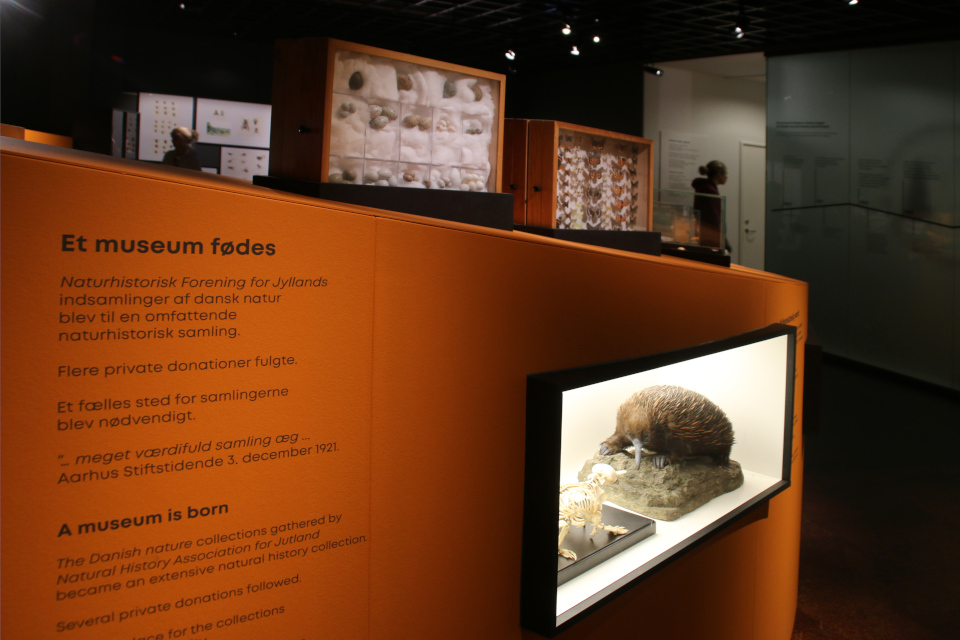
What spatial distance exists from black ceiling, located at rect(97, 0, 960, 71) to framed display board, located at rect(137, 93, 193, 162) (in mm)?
849

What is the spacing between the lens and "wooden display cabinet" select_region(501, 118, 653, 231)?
8.58 ft

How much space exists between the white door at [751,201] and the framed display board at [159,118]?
7150 millimetres

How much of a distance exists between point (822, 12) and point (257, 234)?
23.9ft

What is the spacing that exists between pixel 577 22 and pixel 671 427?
242 inches

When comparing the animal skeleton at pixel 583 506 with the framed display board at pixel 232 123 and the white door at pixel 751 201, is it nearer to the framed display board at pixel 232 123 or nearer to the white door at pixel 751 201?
the framed display board at pixel 232 123

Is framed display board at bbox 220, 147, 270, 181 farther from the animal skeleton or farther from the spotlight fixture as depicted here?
the animal skeleton

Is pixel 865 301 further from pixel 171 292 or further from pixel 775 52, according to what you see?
pixel 171 292

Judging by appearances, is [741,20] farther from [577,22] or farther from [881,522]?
[881,522]

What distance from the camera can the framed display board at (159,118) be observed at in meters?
7.66

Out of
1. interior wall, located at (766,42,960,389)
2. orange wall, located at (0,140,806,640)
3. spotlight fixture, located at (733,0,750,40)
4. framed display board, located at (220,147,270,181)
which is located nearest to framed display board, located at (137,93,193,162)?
framed display board, located at (220,147,270,181)

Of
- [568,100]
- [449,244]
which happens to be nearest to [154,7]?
[568,100]

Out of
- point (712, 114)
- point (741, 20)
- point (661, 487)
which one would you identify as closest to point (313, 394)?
point (661, 487)

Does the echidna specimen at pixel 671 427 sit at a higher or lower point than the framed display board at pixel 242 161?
lower

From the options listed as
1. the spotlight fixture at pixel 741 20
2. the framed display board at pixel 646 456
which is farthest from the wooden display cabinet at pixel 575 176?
the spotlight fixture at pixel 741 20
